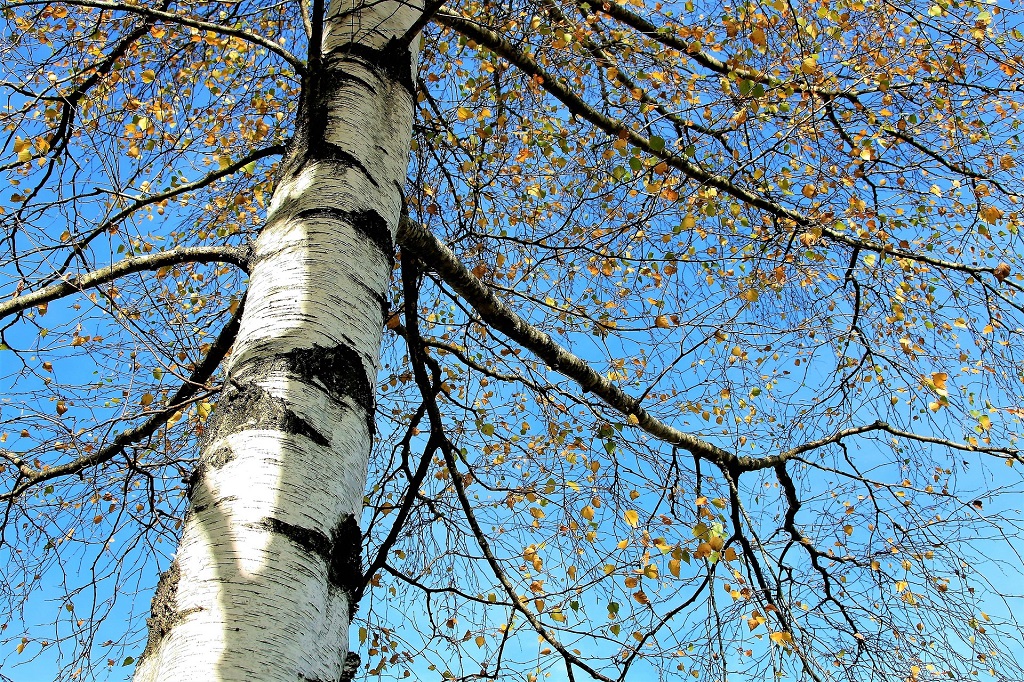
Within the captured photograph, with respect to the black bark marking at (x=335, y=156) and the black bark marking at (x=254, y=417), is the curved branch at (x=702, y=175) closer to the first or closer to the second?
the black bark marking at (x=335, y=156)

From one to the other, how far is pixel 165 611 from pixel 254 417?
0.40m

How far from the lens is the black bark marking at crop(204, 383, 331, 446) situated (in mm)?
1442

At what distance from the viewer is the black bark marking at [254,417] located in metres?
1.44

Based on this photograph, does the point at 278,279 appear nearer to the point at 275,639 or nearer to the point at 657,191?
the point at 275,639

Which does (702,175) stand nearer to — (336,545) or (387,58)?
(387,58)

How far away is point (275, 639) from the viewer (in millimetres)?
1174

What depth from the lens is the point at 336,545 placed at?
4.61 ft

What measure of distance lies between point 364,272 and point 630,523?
1.60 metres

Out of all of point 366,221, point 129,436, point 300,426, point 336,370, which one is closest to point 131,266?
point 129,436

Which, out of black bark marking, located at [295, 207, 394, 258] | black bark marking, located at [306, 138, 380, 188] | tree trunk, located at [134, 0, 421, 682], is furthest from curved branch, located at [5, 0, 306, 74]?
black bark marking, located at [295, 207, 394, 258]

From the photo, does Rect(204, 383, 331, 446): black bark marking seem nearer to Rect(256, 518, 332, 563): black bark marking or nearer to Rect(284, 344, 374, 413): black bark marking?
Rect(284, 344, 374, 413): black bark marking

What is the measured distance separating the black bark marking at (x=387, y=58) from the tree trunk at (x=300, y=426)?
0.01 meters

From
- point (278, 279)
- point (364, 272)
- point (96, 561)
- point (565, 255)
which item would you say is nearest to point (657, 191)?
point (565, 255)

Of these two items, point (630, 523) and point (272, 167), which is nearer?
point (630, 523)
